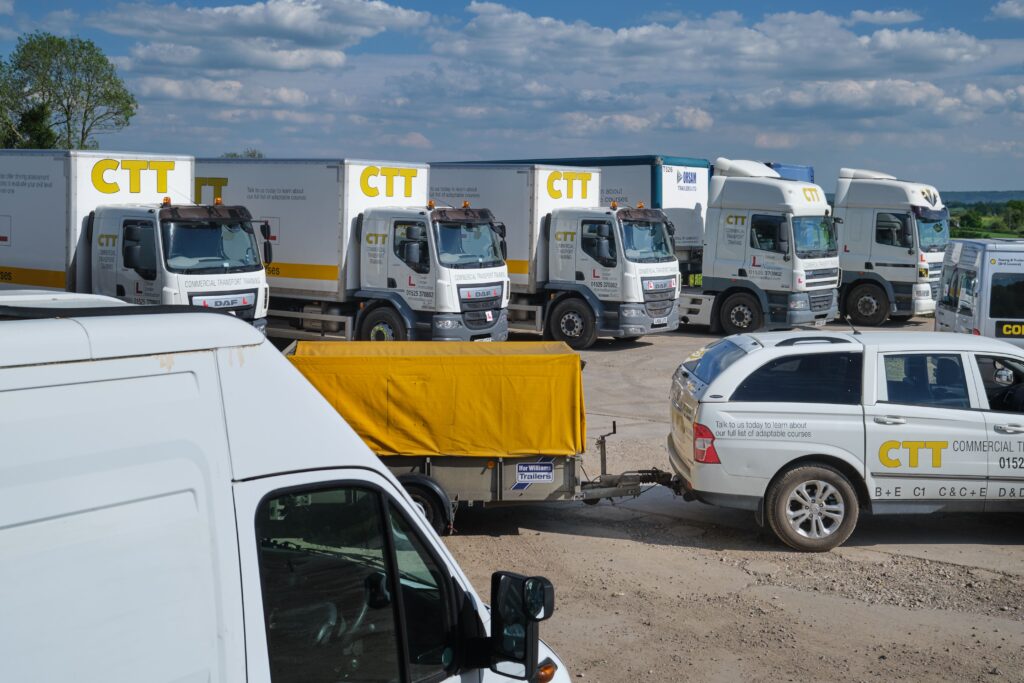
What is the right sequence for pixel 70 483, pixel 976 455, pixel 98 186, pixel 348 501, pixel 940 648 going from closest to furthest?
pixel 70 483 → pixel 348 501 → pixel 940 648 → pixel 976 455 → pixel 98 186

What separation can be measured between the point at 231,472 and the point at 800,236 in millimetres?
21473

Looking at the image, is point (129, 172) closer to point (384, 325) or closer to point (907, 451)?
point (384, 325)

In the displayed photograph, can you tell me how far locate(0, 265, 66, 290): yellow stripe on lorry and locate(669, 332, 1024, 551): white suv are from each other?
12.1 metres

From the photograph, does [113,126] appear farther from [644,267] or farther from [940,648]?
[940,648]

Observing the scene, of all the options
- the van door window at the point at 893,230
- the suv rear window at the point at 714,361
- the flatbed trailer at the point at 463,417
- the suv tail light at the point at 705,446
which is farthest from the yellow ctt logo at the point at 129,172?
the van door window at the point at 893,230

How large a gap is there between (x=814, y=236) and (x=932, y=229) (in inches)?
158

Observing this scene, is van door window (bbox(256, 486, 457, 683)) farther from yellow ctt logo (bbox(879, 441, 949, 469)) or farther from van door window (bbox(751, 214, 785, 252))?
van door window (bbox(751, 214, 785, 252))

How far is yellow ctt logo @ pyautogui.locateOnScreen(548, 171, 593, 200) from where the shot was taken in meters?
22.0

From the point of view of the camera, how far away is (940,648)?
725 centimetres

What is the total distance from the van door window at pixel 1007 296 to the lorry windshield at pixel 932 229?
10.9 metres

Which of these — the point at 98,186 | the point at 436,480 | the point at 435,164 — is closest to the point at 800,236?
the point at 435,164

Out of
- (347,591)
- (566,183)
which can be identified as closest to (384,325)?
(566,183)

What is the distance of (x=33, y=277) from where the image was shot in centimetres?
1789

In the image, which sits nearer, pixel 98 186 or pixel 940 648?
pixel 940 648
